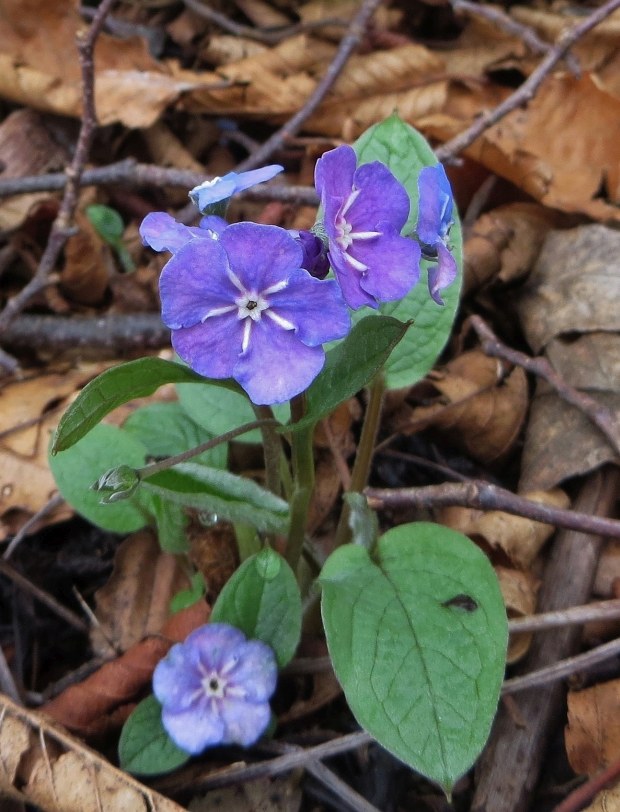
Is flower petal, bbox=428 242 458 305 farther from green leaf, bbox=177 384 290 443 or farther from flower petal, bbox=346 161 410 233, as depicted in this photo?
green leaf, bbox=177 384 290 443

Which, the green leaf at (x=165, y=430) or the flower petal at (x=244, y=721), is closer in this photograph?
the flower petal at (x=244, y=721)

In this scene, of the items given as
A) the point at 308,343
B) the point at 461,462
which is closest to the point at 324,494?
the point at 461,462

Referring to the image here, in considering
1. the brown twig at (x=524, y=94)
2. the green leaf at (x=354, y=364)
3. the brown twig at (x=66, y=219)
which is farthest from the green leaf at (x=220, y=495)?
the brown twig at (x=524, y=94)

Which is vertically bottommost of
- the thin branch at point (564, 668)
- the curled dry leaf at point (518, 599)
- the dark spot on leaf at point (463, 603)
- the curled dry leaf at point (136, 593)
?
the curled dry leaf at point (136, 593)

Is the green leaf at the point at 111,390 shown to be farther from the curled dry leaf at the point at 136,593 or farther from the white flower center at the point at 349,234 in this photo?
the curled dry leaf at the point at 136,593

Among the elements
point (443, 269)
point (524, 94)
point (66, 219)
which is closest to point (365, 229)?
point (443, 269)

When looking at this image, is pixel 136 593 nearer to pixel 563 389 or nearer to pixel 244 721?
pixel 244 721
